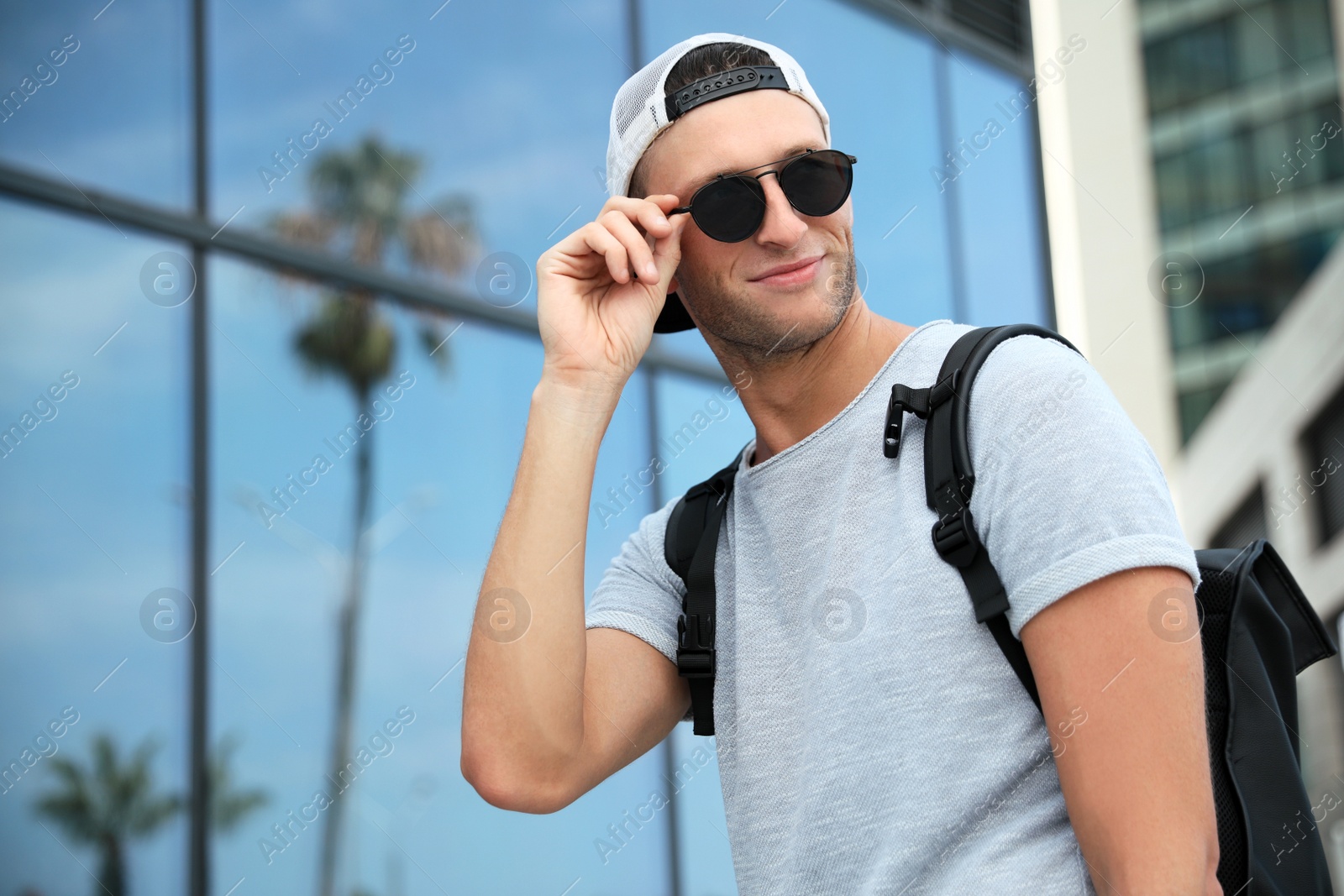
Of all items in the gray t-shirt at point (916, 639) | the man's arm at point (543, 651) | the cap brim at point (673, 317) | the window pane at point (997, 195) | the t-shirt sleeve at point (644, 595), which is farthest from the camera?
the window pane at point (997, 195)

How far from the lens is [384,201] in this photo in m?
5.75

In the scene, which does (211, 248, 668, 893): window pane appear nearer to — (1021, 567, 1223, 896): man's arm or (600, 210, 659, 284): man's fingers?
(600, 210, 659, 284): man's fingers

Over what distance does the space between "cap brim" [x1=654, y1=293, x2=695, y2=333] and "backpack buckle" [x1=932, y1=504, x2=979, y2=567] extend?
96 centimetres

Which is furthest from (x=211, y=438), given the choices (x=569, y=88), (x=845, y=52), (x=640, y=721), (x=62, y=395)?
(x=845, y=52)

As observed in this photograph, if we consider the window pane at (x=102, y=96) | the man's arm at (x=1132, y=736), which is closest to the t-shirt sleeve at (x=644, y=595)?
A: the man's arm at (x=1132, y=736)

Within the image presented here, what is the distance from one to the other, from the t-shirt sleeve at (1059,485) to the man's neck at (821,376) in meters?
0.34

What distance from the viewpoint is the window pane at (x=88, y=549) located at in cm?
442

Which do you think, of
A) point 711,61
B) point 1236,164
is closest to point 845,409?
point 711,61

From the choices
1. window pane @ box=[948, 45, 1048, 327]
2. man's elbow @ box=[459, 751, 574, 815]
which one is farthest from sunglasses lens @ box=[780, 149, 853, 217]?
window pane @ box=[948, 45, 1048, 327]

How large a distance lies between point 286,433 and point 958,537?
4.05m

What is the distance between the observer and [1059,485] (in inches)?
61.6

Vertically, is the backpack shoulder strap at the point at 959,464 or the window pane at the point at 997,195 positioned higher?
the window pane at the point at 997,195

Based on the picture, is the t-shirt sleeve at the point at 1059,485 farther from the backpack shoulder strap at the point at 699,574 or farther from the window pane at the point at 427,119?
the window pane at the point at 427,119

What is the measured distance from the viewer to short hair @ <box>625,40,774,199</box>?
2.25m
